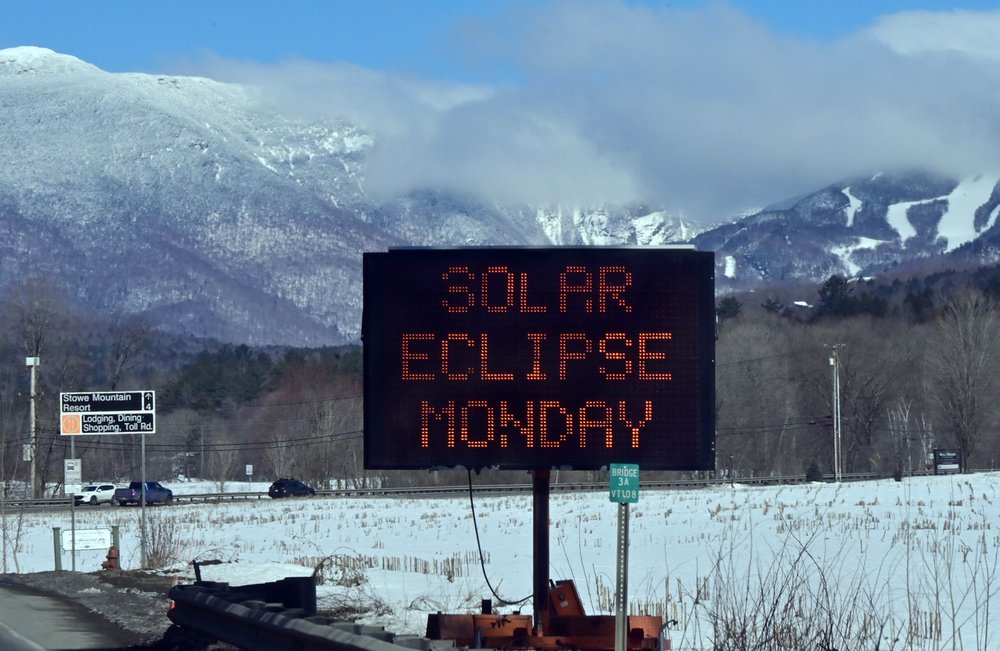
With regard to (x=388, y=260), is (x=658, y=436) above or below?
below

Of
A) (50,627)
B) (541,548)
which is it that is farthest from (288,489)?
(541,548)

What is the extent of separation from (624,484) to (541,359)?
8.70 ft

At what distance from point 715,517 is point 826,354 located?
79.6 meters

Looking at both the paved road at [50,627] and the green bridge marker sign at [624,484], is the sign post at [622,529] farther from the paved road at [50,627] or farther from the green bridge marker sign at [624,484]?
the paved road at [50,627]

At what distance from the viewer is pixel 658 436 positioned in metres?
12.2

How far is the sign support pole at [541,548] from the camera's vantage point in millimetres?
12492

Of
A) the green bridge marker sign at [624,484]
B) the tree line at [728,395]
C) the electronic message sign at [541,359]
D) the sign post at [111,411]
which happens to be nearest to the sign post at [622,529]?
the green bridge marker sign at [624,484]

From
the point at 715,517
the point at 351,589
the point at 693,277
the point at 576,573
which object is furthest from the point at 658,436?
the point at 715,517

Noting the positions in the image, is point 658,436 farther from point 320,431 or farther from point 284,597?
point 320,431

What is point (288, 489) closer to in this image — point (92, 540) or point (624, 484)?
point (92, 540)

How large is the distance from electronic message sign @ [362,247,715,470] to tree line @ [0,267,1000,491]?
73.1 m

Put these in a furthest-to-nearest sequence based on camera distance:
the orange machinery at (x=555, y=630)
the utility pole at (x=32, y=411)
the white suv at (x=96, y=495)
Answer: the white suv at (x=96, y=495) → the utility pole at (x=32, y=411) → the orange machinery at (x=555, y=630)

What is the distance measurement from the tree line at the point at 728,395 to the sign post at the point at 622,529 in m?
75.4

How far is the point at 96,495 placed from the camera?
7762cm
